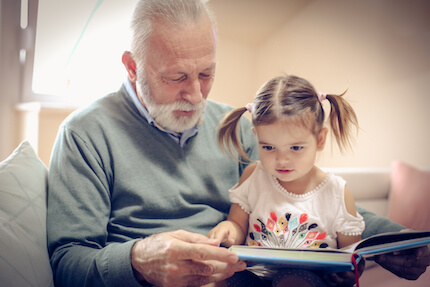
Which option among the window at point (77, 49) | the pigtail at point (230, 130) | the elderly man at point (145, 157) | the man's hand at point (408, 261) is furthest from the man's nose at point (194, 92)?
the window at point (77, 49)

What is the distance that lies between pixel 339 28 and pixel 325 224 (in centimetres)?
146

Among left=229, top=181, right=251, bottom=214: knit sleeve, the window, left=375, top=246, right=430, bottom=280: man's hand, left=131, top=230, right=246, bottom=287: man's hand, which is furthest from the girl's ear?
the window

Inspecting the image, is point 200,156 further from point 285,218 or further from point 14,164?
point 14,164

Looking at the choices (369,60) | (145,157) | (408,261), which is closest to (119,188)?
(145,157)

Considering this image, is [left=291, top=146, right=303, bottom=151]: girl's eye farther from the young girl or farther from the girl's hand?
the girl's hand

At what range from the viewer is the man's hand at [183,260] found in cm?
72

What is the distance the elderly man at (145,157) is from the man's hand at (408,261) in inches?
9.8

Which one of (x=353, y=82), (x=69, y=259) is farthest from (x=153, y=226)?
(x=353, y=82)

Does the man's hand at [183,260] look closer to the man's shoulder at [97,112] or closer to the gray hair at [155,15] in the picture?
the man's shoulder at [97,112]

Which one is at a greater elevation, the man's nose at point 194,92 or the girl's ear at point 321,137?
the man's nose at point 194,92

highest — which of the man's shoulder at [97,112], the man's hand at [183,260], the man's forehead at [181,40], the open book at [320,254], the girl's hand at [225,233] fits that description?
the man's forehead at [181,40]

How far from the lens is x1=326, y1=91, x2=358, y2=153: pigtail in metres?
1.12

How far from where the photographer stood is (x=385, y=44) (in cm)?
209

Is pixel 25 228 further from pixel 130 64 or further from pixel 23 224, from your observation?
pixel 130 64
